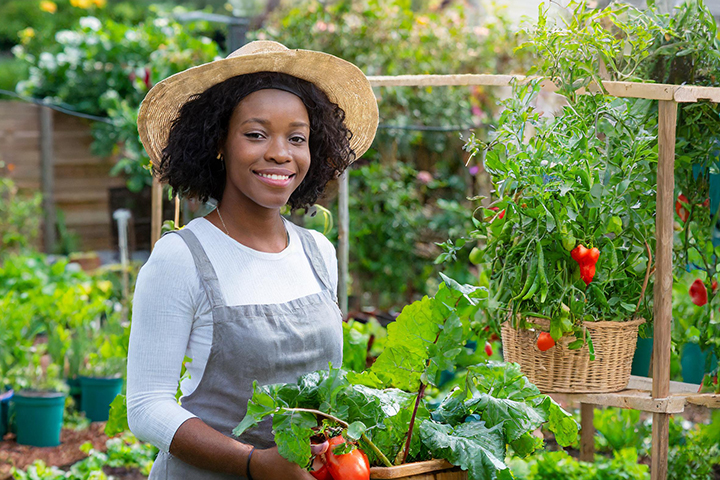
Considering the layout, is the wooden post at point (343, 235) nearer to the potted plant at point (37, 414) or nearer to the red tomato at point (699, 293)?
the red tomato at point (699, 293)

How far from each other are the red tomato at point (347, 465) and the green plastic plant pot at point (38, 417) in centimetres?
255

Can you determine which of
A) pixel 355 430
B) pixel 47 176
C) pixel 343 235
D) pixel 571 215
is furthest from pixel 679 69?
pixel 47 176

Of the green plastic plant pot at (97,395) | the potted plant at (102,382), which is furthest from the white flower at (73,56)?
the green plastic plant pot at (97,395)

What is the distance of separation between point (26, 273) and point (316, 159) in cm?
399

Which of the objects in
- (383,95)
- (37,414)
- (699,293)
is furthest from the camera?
(383,95)

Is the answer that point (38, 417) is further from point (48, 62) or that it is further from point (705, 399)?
point (48, 62)

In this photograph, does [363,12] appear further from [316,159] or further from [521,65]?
[316,159]

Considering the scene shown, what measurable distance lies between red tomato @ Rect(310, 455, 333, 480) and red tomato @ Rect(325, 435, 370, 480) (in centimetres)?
2

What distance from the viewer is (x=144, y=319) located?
136 centimetres

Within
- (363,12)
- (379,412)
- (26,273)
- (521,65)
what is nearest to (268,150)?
(379,412)

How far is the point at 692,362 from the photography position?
9.62ft

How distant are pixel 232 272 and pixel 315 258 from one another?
0.25m

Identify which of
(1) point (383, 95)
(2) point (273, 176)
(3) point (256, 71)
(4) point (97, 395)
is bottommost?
(4) point (97, 395)

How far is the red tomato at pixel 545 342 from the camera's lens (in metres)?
1.92
